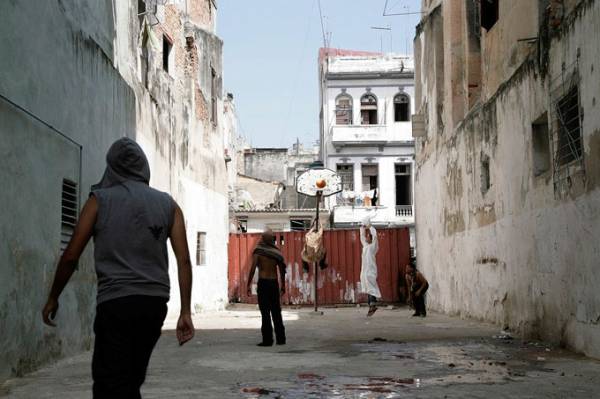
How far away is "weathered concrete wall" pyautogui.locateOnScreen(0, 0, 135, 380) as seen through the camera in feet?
23.3

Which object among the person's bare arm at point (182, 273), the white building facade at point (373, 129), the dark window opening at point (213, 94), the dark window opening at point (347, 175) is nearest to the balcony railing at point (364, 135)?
the white building facade at point (373, 129)

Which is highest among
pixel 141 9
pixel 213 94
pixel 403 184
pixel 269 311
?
pixel 141 9

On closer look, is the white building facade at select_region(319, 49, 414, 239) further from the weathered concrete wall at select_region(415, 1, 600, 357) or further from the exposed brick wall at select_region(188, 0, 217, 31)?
the weathered concrete wall at select_region(415, 1, 600, 357)

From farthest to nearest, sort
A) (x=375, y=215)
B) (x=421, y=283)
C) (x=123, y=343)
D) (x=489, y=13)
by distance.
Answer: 1. (x=375, y=215)
2. (x=421, y=283)
3. (x=489, y=13)
4. (x=123, y=343)

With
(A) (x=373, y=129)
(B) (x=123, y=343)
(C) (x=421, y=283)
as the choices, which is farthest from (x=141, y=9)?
(A) (x=373, y=129)

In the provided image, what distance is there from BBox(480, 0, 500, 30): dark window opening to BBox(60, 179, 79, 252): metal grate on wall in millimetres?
8557

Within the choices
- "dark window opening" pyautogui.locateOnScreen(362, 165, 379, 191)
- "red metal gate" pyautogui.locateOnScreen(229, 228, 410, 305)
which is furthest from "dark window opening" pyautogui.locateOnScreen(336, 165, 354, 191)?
"red metal gate" pyautogui.locateOnScreen(229, 228, 410, 305)

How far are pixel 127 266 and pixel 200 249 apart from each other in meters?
17.7

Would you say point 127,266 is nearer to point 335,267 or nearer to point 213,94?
point 335,267

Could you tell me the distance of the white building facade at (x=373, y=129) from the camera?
43.5m

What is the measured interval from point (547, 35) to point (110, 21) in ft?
20.1

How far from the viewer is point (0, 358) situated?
688cm

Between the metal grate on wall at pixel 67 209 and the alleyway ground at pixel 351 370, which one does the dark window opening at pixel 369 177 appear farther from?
the metal grate on wall at pixel 67 209

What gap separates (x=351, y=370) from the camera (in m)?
7.75
